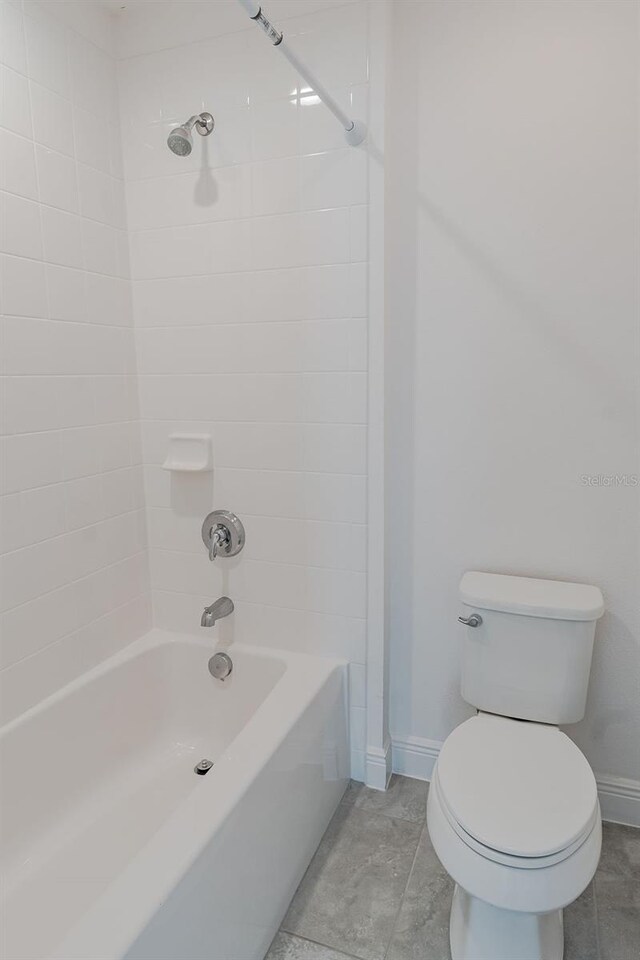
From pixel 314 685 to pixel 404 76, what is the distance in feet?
5.89

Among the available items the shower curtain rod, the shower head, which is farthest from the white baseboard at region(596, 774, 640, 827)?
the shower head

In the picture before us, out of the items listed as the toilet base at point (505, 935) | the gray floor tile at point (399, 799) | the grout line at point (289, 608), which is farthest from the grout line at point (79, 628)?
the toilet base at point (505, 935)

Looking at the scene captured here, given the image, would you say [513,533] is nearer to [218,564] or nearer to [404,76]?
[218,564]

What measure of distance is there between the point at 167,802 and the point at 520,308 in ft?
5.94

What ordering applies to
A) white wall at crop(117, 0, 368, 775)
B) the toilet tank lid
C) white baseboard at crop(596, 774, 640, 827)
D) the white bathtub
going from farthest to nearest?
white baseboard at crop(596, 774, 640, 827) → white wall at crop(117, 0, 368, 775) → the toilet tank lid → the white bathtub

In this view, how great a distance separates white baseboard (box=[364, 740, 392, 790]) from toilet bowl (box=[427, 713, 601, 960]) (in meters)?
0.50

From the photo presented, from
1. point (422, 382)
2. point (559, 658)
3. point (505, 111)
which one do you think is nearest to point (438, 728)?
point (559, 658)

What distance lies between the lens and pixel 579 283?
1.59 meters

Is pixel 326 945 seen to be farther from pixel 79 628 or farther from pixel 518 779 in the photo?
pixel 79 628

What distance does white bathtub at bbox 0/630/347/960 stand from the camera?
3.62 ft

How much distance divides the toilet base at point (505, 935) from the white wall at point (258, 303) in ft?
2.14

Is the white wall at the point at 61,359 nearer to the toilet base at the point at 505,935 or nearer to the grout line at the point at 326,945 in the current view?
the grout line at the point at 326,945

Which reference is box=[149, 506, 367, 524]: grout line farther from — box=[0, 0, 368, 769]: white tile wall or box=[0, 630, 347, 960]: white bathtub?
box=[0, 630, 347, 960]: white bathtub

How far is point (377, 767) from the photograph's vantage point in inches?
76.6
